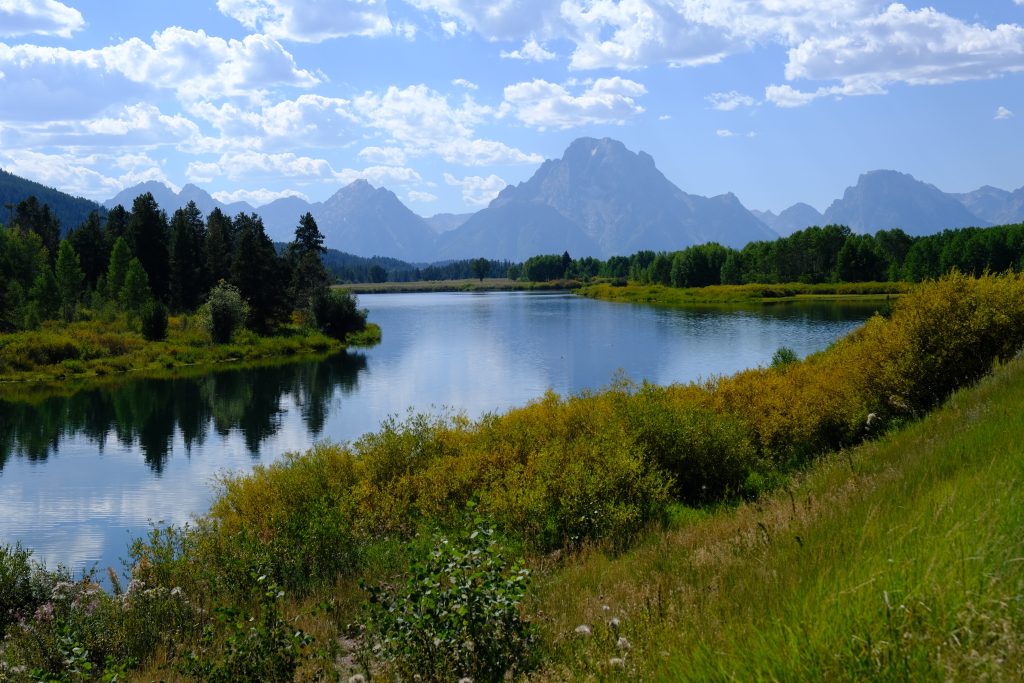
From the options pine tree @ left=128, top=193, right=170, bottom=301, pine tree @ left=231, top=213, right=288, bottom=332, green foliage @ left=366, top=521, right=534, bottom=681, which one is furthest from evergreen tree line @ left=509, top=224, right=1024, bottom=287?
green foliage @ left=366, top=521, right=534, bottom=681

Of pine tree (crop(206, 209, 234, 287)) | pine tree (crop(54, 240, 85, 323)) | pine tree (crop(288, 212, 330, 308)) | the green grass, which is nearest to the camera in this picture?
the green grass

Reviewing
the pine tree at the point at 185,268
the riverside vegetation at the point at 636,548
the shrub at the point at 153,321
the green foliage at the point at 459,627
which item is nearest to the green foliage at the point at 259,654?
the riverside vegetation at the point at 636,548

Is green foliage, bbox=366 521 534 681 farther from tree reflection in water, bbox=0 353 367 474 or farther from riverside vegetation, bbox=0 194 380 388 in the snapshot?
riverside vegetation, bbox=0 194 380 388

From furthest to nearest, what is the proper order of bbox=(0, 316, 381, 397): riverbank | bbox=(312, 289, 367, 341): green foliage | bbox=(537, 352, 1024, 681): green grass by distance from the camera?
1. bbox=(312, 289, 367, 341): green foliage
2. bbox=(0, 316, 381, 397): riverbank
3. bbox=(537, 352, 1024, 681): green grass

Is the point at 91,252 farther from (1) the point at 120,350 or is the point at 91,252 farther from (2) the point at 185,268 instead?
(1) the point at 120,350

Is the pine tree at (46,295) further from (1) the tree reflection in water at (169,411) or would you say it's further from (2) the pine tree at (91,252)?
(1) the tree reflection in water at (169,411)

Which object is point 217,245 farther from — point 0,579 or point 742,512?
point 742,512

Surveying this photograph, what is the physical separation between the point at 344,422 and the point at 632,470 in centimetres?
2702

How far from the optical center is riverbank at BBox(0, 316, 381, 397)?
2343 inches

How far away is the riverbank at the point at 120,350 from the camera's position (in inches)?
2343

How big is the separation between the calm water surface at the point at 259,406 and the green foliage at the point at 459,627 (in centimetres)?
1717

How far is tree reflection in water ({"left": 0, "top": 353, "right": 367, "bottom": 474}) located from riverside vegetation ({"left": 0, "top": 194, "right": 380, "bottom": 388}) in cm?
1115

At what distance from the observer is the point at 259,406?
47.2 m

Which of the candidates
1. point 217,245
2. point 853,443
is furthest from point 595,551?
point 217,245
